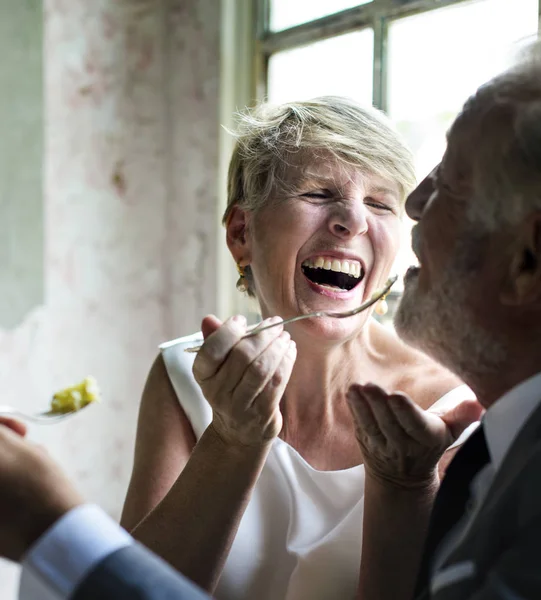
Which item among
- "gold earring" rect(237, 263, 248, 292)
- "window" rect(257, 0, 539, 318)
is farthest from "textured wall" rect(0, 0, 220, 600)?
"gold earring" rect(237, 263, 248, 292)

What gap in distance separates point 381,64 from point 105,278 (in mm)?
1175

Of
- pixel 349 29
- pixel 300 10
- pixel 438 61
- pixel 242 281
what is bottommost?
pixel 242 281

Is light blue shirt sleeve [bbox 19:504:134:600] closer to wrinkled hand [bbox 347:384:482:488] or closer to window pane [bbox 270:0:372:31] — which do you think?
wrinkled hand [bbox 347:384:482:488]

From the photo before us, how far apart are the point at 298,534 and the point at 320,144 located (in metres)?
0.71

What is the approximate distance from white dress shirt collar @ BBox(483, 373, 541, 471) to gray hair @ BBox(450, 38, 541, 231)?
18cm

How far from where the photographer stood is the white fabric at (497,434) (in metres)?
0.74

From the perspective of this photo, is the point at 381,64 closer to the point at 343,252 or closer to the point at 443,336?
the point at 343,252

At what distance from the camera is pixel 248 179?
4.58 ft

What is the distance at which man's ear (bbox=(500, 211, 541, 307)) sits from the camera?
75 centimetres

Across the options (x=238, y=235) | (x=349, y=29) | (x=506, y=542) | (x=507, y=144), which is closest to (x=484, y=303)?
(x=507, y=144)

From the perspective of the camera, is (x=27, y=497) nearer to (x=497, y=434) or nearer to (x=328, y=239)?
(x=497, y=434)

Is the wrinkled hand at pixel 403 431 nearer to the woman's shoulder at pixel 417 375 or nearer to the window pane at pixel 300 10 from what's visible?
the woman's shoulder at pixel 417 375

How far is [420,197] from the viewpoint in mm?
946

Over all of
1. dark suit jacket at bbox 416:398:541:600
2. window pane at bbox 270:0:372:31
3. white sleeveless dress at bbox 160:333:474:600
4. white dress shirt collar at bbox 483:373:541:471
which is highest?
window pane at bbox 270:0:372:31
